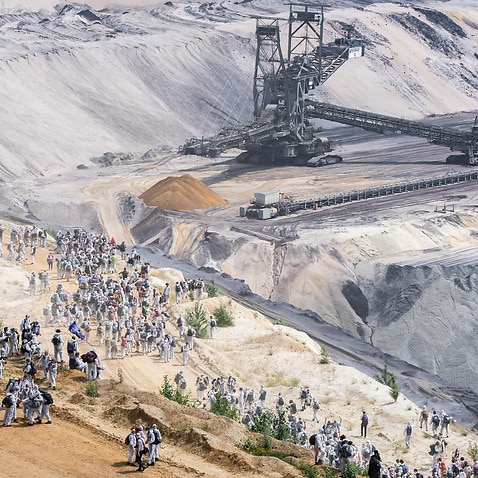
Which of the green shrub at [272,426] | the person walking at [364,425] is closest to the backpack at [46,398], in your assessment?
the green shrub at [272,426]

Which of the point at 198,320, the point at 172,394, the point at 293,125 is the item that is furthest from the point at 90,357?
the point at 293,125

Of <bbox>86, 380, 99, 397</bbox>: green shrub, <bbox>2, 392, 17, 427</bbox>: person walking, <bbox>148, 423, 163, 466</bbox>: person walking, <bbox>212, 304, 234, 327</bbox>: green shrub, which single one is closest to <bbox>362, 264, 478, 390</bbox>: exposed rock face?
<bbox>212, 304, 234, 327</bbox>: green shrub

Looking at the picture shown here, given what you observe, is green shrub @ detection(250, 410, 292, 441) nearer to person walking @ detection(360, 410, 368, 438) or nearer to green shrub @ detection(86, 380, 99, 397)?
person walking @ detection(360, 410, 368, 438)

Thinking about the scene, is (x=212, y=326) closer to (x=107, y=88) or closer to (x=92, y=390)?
(x=92, y=390)

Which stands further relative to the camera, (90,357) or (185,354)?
(185,354)

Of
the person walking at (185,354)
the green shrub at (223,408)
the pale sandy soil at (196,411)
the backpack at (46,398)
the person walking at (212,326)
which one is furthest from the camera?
the person walking at (212,326)

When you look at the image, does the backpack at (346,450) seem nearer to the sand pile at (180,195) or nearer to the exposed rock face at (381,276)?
the exposed rock face at (381,276)
